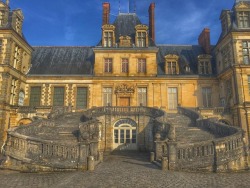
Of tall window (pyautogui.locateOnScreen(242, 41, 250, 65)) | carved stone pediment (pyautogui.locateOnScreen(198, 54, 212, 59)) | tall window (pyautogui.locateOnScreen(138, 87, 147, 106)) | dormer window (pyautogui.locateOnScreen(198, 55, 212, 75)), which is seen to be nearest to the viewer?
tall window (pyautogui.locateOnScreen(242, 41, 250, 65))

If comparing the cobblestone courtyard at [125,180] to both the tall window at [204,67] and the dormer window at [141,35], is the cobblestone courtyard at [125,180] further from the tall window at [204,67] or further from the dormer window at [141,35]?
the dormer window at [141,35]

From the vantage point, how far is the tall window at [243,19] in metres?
23.4

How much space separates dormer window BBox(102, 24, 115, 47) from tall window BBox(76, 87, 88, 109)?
575 centimetres

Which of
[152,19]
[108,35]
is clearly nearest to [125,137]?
[108,35]

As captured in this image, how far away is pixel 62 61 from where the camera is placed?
28547 mm

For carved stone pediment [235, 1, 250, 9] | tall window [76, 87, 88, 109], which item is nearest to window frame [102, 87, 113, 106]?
tall window [76, 87, 88, 109]

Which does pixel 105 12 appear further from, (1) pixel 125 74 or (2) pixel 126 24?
(1) pixel 125 74

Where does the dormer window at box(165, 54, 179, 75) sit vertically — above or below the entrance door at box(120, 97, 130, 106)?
above

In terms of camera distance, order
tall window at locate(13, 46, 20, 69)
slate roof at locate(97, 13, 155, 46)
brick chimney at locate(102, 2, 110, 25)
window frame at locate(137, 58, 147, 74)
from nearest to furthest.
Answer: tall window at locate(13, 46, 20, 69) → window frame at locate(137, 58, 147, 74) → slate roof at locate(97, 13, 155, 46) → brick chimney at locate(102, 2, 110, 25)

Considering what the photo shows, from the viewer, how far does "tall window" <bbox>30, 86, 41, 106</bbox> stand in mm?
25577

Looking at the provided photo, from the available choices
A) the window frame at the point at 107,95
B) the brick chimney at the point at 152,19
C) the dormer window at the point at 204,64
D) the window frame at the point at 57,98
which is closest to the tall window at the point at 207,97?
the dormer window at the point at 204,64

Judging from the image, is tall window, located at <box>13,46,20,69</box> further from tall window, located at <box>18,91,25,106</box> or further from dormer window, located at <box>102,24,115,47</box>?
dormer window, located at <box>102,24,115,47</box>

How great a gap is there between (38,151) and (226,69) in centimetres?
1920

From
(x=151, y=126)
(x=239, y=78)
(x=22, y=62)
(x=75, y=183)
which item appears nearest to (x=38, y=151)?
(x=75, y=183)
